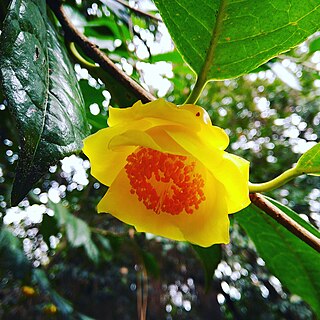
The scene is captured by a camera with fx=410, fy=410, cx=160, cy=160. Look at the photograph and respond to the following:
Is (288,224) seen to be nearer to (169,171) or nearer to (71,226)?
(169,171)

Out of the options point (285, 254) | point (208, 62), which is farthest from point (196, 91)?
point (285, 254)

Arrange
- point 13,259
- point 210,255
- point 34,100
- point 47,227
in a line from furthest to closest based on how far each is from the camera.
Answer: point 13,259 < point 47,227 < point 210,255 < point 34,100

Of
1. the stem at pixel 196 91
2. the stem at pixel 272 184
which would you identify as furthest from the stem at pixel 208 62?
the stem at pixel 272 184

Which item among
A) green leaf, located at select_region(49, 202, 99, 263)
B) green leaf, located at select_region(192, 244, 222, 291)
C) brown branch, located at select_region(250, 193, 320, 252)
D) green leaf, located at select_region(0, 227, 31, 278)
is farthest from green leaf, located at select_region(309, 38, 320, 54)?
green leaf, located at select_region(0, 227, 31, 278)

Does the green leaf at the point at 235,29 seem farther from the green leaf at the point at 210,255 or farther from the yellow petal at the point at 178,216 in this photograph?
the green leaf at the point at 210,255

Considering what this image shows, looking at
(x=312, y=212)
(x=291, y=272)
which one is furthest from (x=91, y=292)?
(x=291, y=272)

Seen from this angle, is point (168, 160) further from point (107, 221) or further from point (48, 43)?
point (107, 221)
